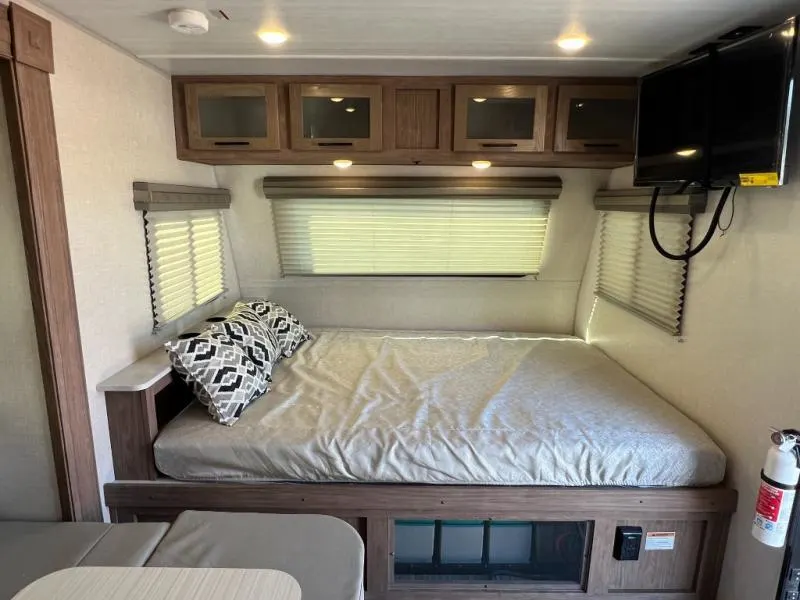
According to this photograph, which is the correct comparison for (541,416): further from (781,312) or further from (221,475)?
(221,475)

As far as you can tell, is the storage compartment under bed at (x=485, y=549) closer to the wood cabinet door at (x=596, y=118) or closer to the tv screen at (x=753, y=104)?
the tv screen at (x=753, y=104)

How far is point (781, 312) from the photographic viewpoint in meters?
1.56

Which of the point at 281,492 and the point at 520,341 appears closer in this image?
the point at 281,492

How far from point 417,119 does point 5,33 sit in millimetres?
1605

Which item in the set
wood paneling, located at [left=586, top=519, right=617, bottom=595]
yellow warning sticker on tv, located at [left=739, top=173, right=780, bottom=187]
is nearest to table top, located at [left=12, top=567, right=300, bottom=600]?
wood paneling, located at [left=586, top=519, right=617, bottom=595]

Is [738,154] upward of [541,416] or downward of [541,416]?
upward

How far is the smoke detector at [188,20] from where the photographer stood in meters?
1.58

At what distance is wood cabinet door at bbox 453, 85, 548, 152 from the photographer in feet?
7.88

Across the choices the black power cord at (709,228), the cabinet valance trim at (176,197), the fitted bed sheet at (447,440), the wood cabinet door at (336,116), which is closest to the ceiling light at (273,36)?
the wood cabinet door at (336,116)

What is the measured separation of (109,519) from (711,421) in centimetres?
230

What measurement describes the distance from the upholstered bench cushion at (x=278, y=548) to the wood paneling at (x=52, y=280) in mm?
454

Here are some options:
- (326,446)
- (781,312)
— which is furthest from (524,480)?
(781,312)

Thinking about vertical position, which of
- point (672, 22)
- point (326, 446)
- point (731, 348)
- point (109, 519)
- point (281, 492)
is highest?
point (672, 22)

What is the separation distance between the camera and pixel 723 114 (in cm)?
162
